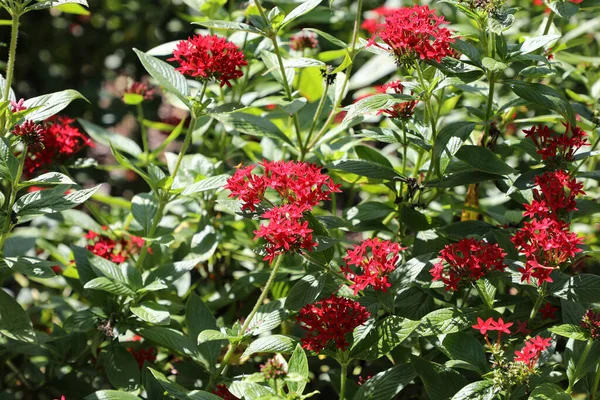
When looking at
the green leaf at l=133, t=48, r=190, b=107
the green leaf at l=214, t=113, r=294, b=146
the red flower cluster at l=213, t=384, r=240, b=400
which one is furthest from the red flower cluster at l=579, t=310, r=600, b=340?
the green leaf at l=133, t=48, r=190, b=107

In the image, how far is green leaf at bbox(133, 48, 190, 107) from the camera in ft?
5.24

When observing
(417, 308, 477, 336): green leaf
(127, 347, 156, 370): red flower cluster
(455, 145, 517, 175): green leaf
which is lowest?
(127, 347, 156, 370): red flower cluster

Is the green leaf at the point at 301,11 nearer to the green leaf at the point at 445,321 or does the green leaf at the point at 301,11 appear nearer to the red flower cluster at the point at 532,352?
the green leaf at the point at 445,321

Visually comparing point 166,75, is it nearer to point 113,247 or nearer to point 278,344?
point 113,247

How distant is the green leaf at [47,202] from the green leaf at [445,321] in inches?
26.9

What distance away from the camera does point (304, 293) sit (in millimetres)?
1434

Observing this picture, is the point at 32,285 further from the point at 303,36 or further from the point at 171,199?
the point at 303,36

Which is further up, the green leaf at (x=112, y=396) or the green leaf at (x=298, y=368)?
the green leaf at (x=298, y=368)

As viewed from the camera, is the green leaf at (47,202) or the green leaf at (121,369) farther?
the green leaf at (121,369)

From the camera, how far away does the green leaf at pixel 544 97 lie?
146 centimetres

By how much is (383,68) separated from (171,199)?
108 cm

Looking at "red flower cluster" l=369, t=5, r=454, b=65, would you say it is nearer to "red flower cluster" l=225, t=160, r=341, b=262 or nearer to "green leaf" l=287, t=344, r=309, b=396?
"red flower cluster" l=225, t=160, r=341, b=262

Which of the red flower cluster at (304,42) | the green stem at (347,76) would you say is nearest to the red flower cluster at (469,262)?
the green stem at (347,76)

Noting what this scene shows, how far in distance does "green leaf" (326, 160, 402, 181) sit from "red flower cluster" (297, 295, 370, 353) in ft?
1.00
